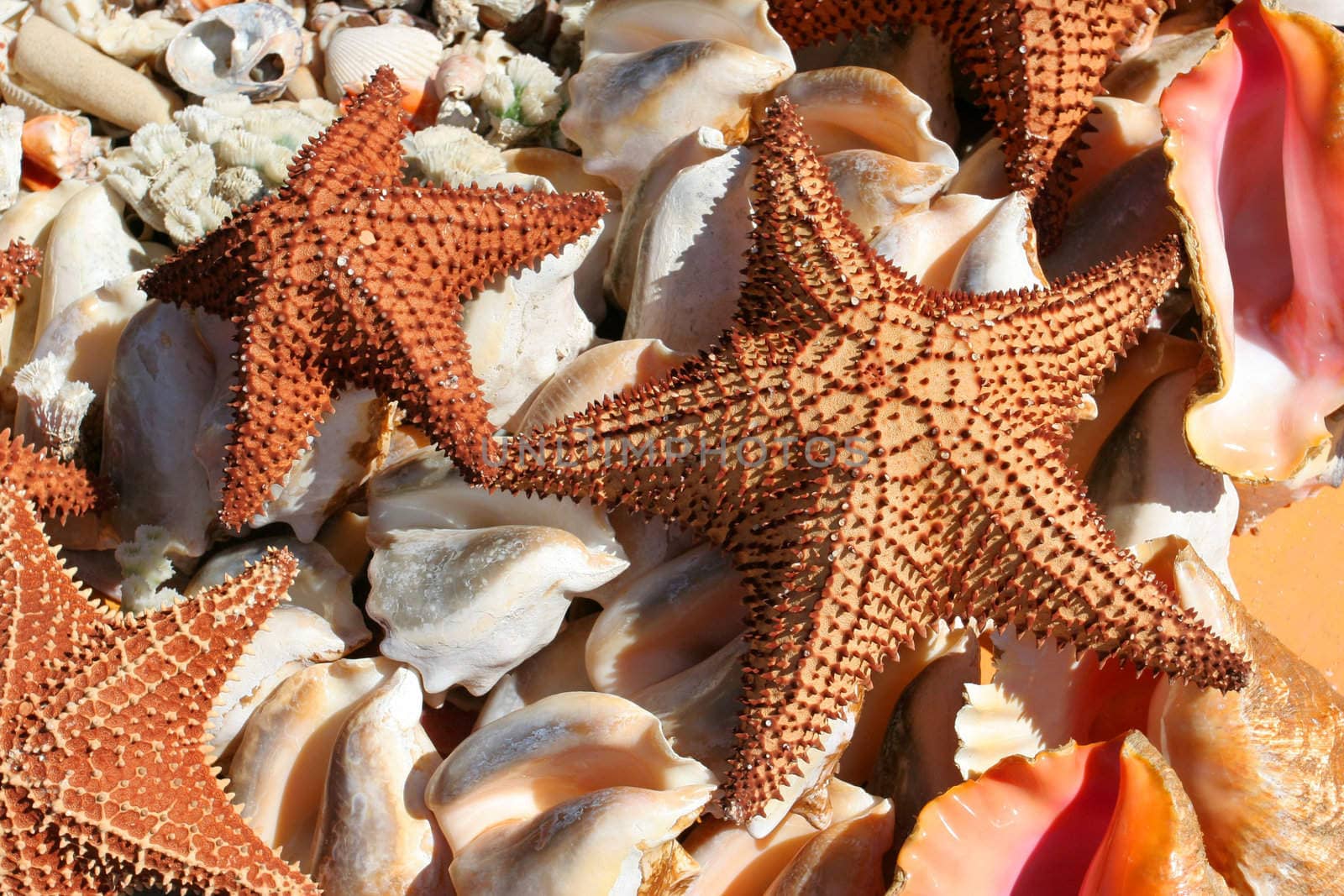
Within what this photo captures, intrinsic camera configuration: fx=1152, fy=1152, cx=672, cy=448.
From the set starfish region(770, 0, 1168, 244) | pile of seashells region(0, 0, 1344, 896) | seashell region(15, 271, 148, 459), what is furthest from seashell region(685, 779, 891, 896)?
seashell region(15, 271, 148, 459)

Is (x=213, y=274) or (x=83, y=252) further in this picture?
(x=83, y=252)

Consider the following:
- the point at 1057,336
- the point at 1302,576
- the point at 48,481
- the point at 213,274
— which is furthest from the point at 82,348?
the point at 1302,576

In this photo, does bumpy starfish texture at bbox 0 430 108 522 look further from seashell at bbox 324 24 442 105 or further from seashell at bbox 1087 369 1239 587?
seashell at bbox 1087 369 1239 587

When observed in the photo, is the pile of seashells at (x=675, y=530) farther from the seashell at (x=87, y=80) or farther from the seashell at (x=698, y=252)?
the seashell at (x=87, y=80)

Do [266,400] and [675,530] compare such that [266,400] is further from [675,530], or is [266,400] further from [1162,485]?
[1162,485]

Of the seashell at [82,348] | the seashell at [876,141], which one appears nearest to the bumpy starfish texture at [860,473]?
the seashell at [876,141]

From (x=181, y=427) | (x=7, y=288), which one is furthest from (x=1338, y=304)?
(x=7, y=288)
